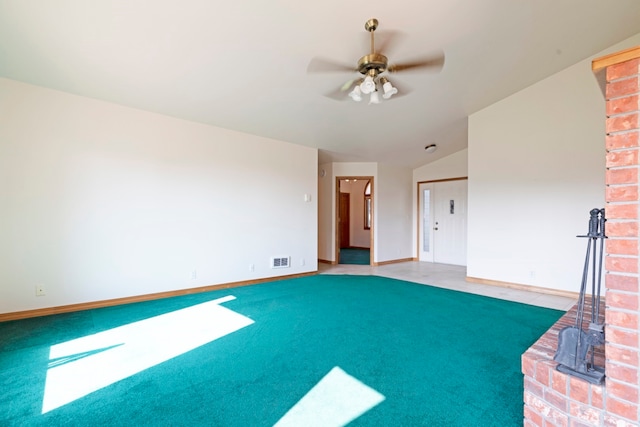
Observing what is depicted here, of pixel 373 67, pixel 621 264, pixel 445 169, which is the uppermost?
pixel 373 67

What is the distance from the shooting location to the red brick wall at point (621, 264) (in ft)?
3.52

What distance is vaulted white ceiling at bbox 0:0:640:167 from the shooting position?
97.8 inches

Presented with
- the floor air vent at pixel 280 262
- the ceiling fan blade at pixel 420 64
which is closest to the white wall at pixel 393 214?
the floor air vent at pixel 280 262

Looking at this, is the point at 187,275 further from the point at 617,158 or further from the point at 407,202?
the point at 407,202

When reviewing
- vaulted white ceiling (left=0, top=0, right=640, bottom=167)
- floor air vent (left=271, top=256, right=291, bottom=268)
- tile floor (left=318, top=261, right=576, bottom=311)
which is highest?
vaulted white ceiling (left=0, top=0, right=640, bottom=167)

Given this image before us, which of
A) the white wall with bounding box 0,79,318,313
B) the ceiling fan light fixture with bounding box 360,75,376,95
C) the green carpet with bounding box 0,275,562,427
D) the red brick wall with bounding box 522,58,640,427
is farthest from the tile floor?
the ceiling fan light fixture with bounding box 360,75,376,95

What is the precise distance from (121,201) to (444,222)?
6455 mm

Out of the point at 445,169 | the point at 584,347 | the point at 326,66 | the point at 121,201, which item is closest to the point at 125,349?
the point at 121,201

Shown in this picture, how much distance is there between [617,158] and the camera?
1118mm

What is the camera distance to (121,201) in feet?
12.1

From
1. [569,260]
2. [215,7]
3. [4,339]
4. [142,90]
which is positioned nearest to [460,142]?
[569,260]

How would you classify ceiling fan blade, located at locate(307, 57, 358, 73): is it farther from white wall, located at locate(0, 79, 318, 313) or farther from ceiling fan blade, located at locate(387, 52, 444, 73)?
white wall, located at locate(0, 79, 318, 313)

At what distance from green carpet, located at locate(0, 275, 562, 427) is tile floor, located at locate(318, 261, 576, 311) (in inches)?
18.2

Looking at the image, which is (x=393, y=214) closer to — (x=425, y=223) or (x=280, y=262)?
(x=425, y=223)
